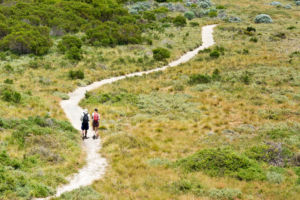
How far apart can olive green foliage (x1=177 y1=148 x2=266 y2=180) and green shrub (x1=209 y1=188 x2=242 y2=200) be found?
1.28 meters

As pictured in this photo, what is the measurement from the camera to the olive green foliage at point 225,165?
1036 centimetres

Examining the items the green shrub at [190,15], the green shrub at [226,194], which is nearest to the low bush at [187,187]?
the green shrub at [226,194]

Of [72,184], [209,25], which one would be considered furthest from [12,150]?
[209,25]

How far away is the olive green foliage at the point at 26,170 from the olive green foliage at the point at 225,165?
5.13 meters

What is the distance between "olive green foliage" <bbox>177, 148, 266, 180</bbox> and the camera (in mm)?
10363

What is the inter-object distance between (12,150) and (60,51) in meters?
24.2

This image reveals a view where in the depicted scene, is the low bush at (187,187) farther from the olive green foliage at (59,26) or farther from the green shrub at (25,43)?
the green shrub at (25,43)

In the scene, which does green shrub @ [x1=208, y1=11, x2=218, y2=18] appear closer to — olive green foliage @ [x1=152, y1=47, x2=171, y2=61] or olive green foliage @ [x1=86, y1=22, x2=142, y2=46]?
olive green foliage @ [x1=86, y1=22, x2=142, y2=46]

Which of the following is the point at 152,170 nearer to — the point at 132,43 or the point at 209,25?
the point at 132,43

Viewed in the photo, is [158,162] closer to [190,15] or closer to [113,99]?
[113,99]

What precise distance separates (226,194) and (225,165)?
1976 millimetres

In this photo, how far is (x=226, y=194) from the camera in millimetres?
8977

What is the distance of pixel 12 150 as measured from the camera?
1138 centimetres

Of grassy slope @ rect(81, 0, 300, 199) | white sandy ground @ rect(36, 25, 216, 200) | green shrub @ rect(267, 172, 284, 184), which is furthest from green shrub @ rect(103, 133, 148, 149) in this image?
green shrub @ rect(267, 172, 284, 184)
